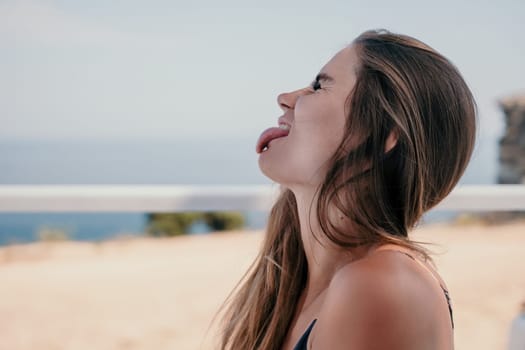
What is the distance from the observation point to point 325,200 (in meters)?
0.98

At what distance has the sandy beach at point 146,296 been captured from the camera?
9.63 ft

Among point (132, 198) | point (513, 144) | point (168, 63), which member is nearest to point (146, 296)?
point (132, 198)

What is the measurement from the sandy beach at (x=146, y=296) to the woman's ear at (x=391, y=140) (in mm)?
1209

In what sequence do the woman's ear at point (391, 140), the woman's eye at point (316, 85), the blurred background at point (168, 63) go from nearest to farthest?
the woman's ear at point (391, 140) < the woman's eye at point (316, 85) < the blurred background at point (168, 63)

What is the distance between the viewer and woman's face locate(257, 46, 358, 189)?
991mm

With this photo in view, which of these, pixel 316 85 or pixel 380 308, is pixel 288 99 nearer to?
pixel 316 85


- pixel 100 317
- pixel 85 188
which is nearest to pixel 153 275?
pixel 100 317

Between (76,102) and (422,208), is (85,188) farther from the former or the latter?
(76,102)

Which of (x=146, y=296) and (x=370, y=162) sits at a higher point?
(x=370, y=162)

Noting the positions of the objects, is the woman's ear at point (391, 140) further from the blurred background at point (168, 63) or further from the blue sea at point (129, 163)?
the blurred background at point (168, 63)

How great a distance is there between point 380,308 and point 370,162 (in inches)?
9.2

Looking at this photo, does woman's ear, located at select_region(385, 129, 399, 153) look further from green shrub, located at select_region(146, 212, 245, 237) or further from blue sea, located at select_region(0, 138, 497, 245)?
blue sea, located at select_region(0, 138, 497, 245)

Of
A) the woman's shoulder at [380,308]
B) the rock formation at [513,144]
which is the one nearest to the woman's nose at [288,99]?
the woman's shoulder at [380,308]

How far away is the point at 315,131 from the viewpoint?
1.00 m
